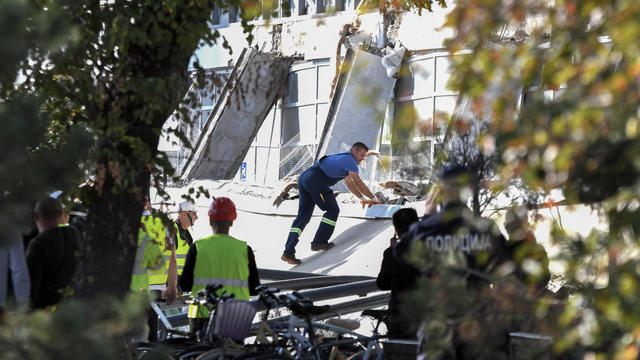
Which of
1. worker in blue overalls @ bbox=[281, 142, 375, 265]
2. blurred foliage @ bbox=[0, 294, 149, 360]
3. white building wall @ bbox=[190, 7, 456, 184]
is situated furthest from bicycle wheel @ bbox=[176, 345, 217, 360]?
white building wall @ bbox=[190, 7, 456, 184]

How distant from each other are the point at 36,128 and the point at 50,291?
2.62 metres

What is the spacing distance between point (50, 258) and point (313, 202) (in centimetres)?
865

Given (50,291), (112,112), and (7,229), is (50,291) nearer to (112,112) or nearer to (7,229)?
(112,112)

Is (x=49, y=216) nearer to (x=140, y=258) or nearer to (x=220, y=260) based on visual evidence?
(x=220, y=260)

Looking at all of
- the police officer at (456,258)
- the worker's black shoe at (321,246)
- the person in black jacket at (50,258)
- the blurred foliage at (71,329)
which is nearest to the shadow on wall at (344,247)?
the worker's black shoe at (321,246)

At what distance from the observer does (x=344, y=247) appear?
14.1 m

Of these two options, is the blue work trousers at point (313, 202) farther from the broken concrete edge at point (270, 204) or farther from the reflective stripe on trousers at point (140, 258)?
the reflective stripe on trousers at point (140, 258)

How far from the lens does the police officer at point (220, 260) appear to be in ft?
21.4

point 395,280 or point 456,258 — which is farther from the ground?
point 456,258

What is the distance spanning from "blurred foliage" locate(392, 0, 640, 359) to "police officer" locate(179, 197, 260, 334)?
3.67 metres

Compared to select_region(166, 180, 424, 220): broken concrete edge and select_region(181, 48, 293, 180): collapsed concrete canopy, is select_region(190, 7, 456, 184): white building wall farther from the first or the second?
select_region(166, 180, 424, 220): broken concrete edge

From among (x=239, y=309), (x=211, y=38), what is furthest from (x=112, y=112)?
(x=239, y=309)

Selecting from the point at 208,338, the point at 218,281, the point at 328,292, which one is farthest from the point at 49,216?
the point at 328,292

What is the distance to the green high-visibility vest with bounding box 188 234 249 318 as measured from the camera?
652 centimetres
